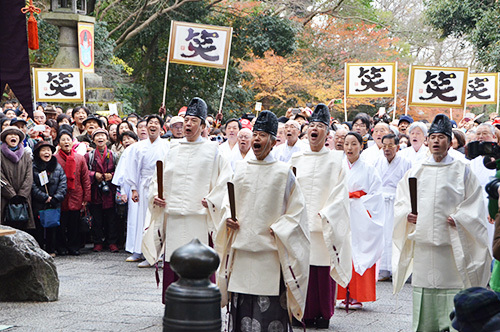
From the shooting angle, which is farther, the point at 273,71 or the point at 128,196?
the point at 273,71

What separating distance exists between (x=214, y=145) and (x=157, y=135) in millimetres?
3433

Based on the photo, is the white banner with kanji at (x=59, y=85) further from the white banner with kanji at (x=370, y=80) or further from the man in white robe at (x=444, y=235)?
the man in white robe at (x=444, y=235)

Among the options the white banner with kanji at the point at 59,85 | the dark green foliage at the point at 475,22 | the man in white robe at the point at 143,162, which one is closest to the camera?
the man in white robe at the point at 143,162

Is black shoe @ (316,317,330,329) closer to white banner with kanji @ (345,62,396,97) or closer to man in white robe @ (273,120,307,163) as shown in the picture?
man in white robe @ (273,120,307,163)

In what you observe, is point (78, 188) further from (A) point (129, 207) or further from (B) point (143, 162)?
(B) point (143, 162)

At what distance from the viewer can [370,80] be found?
50.3ft

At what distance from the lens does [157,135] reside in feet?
34.0

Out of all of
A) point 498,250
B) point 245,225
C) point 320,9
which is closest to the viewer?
point 498,250

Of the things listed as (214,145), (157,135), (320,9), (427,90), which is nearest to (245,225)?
(214,145)

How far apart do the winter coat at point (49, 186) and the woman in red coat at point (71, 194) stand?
0.24 metres

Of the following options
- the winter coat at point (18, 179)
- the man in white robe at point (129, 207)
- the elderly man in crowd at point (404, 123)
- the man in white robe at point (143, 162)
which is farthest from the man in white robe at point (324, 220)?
the elderly man in crowd at point (404, 123)

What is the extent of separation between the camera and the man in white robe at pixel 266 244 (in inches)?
226

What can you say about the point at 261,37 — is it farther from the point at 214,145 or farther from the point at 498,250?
the point at 498,250

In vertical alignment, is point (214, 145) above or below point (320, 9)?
below
